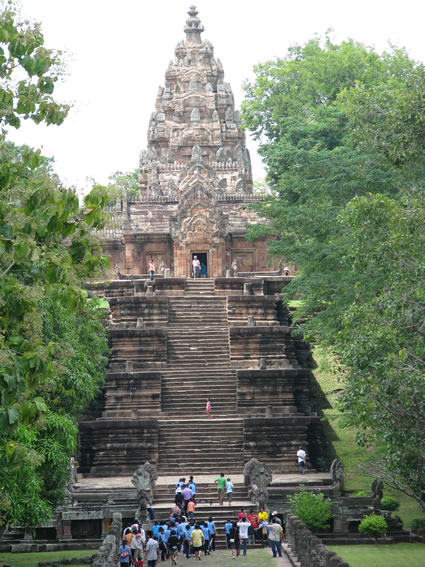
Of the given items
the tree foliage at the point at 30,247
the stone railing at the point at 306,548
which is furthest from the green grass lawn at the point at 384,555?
the tree foliage at the point at 30,247

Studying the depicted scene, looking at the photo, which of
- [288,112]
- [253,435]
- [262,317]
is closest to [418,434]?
[253,435]

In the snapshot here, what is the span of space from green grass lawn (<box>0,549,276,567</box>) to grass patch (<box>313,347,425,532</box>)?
4571 millimetres

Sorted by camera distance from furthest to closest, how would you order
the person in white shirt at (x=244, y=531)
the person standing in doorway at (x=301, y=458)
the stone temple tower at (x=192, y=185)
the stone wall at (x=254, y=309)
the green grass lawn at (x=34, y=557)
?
the stone temple tower at (x=192, y=185), the stone wall at (x=254, y=309), the person standing in doorway at (x=301, y=458), the person in white shirt at (x=244, y=531), the green grass lawn at (x=34, y=557)

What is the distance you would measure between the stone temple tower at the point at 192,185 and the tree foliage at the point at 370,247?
561 centimetres

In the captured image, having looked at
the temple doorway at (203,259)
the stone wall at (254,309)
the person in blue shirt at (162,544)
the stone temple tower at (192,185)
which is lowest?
the person in blue shirt at (162,544)

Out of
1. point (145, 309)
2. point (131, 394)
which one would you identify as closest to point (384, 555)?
point (131, 394)

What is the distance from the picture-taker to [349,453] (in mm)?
30797

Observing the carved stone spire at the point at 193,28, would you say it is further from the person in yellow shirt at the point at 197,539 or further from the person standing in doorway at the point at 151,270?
the person in yellow shirt at the point at 197,539

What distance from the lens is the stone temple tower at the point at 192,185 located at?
46281 mm

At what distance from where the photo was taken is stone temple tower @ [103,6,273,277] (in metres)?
46.3

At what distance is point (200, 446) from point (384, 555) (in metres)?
9.34

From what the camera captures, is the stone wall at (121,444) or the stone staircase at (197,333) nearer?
the stone wall at (121,444)

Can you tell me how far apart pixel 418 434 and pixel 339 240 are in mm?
9629

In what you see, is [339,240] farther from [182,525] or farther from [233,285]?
[233,285]
